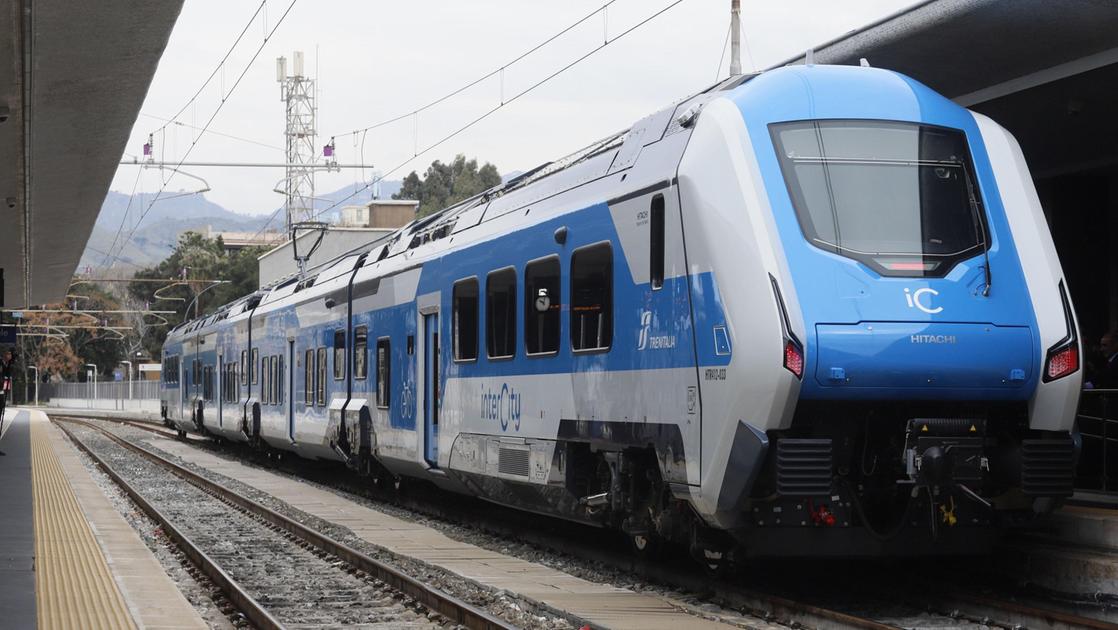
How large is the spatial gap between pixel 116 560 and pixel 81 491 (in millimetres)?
9622

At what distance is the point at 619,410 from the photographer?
10.8 m

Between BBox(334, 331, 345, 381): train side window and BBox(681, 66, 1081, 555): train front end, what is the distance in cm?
1145

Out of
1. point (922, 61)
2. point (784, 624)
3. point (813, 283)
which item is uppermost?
point (922, 61)

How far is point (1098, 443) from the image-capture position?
12.6 m

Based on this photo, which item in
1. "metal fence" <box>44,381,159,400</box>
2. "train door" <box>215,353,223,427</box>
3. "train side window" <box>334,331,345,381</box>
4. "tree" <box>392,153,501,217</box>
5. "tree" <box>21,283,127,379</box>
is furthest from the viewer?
"tree" <box>392,153,501,217</box>

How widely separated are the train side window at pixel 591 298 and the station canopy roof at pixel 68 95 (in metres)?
4.00

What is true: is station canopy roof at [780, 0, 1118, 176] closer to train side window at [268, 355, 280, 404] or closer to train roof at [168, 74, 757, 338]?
train roof at [168, 74, 757, 338]

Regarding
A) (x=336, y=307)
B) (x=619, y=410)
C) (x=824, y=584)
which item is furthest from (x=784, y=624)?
(x=336, y=307)

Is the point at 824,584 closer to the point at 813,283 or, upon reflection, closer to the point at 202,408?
the point at 813,283

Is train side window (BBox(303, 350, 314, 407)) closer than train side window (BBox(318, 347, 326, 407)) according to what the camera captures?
No

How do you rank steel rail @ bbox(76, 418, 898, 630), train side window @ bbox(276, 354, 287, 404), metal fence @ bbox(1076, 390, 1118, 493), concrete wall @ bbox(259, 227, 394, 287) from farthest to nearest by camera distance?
1. concrete wall @ bbox(259, 227, 394, 287)
2. train side window @ bbox(276, 354, 287, 404)
3. metal fence @ bbox(1076, 390, 1118, 493)
4. steel rail @ bbox(76, 418, 898, 630)

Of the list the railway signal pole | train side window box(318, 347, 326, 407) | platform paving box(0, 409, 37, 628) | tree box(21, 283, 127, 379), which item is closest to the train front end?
platform paving box(0, 409, 37, 628)

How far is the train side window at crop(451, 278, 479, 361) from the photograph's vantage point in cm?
Result: 1420

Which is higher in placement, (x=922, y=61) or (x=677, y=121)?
(x=922, y=61)
